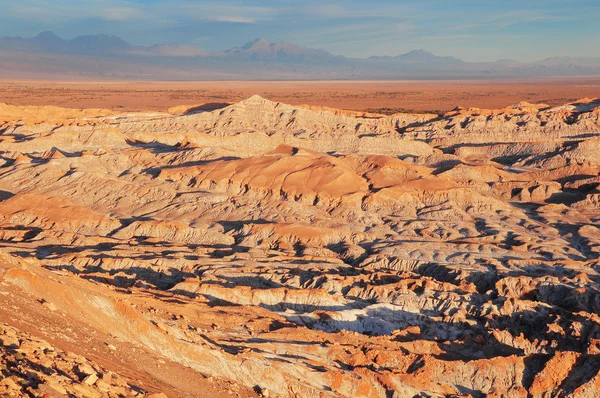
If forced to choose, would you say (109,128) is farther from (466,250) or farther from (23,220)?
(466,250)

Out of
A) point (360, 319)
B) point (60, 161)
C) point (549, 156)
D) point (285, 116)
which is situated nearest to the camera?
point (360, 319)

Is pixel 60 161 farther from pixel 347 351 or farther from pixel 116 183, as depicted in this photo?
pixel 347 351

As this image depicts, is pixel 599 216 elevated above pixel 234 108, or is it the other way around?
pixel 234 108

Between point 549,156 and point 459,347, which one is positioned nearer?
point 459,347

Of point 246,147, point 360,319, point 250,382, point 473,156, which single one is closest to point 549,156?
point 473,156

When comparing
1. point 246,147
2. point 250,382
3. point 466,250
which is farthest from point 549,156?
point 250,382

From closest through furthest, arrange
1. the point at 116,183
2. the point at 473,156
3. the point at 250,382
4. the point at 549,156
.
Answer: the point at 250,382, the point at 116,183, the point at 549,156, the point at 473,156
